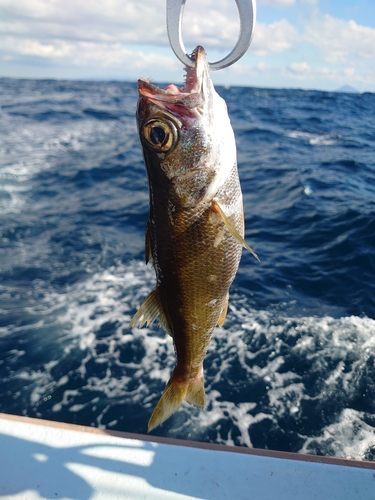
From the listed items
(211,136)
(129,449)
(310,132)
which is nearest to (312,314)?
(129,449)

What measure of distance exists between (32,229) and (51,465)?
864 centimetres

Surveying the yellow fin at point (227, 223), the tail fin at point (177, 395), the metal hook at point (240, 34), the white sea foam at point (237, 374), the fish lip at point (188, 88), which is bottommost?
the white sea foam at point (237, 374)

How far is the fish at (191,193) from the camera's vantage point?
195cm

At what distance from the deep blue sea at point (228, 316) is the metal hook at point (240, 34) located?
14.5 feet

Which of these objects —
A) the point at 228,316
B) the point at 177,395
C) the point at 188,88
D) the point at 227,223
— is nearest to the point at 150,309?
the point at 177,395

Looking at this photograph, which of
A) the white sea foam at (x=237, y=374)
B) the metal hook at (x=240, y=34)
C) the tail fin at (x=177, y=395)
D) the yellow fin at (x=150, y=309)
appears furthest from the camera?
the white sea foam at (x=237, y=374)

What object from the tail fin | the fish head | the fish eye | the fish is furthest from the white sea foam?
the fish eye

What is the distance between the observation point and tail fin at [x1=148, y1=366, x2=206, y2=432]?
7.77 feet

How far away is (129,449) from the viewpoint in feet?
10.2

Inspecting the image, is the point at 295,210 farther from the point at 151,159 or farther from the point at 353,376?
the point at 151,159

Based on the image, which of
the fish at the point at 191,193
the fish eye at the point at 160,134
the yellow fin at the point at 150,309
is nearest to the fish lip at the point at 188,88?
the fish at the point at 191,193

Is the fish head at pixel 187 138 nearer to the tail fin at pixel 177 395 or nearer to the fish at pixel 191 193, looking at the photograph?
the fish at pixel 191 193

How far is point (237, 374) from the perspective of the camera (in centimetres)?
574

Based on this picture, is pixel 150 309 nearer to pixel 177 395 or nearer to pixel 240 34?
pixel 177 395
